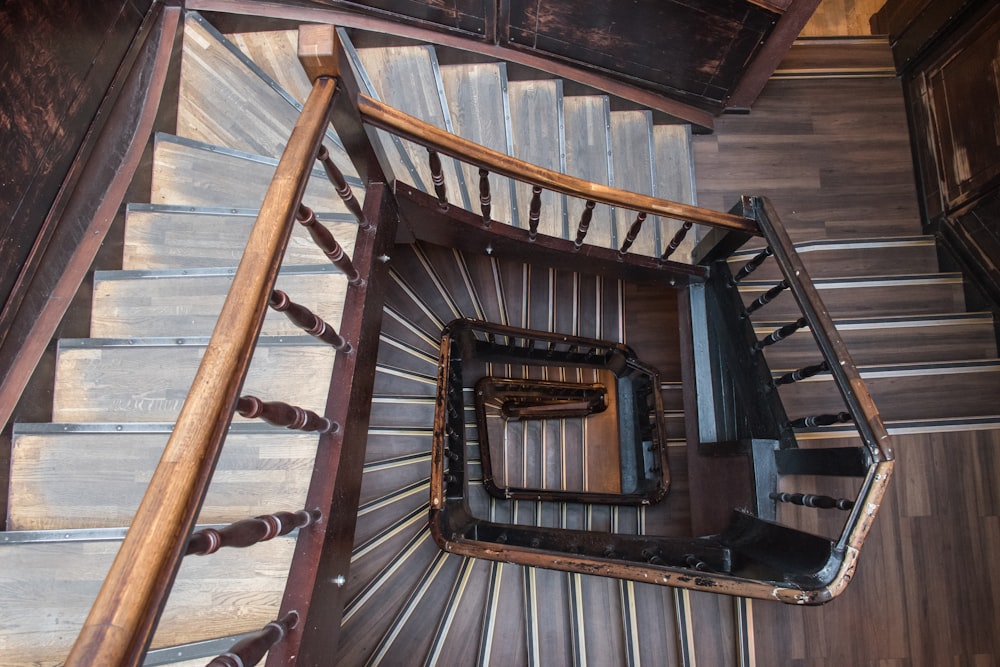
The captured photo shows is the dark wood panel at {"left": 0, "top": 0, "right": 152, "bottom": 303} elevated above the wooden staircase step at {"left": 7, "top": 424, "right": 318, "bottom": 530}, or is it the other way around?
the dark wood panel at {"left": 0, "top": 0, "right": 152, "bottom": 303}

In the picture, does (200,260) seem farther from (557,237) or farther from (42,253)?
(557,237)

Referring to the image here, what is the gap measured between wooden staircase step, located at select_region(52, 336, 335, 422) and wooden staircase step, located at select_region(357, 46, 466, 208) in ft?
5.52

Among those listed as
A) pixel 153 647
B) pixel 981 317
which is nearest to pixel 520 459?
pixel 981 317

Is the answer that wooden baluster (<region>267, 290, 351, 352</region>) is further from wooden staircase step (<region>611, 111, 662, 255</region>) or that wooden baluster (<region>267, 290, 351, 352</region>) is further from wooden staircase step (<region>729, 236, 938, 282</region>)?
wooden staircase step (<region>729, 236, 938, 282</region>)

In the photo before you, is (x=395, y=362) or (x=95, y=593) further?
(x=395, y=362)

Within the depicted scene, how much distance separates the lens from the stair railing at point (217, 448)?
3.19 feet

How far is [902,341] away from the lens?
139 inches

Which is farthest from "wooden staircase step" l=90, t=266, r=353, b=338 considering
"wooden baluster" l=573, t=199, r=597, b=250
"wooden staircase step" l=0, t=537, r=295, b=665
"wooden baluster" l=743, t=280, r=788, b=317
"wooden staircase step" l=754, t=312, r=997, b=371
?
"wooden staircase step" l=754, t=312, r=997, b=371

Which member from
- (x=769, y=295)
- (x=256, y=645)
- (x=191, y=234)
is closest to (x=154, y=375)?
(x=191, y=234)

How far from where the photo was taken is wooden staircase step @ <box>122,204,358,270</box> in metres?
2.56

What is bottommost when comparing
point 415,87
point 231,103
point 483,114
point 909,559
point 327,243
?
point 909,559

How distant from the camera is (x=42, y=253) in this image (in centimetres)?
229

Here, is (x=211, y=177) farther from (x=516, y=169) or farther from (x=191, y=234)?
(x=516, y=169)

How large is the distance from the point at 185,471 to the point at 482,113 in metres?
3.09
